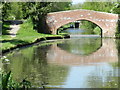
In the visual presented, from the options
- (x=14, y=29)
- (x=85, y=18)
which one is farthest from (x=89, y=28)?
(x=14, y=29)

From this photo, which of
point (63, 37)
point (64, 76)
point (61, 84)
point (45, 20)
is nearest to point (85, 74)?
point (64, 76)

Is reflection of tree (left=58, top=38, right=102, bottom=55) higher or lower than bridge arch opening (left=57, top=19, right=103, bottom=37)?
higher

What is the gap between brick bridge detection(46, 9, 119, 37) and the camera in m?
41.3

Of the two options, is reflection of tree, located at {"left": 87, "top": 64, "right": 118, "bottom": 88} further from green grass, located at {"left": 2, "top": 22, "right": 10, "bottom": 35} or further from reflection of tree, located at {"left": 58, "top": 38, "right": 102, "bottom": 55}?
green grass, located at {"left": 2, "top": 22, "right": 10, "bottom": 35}

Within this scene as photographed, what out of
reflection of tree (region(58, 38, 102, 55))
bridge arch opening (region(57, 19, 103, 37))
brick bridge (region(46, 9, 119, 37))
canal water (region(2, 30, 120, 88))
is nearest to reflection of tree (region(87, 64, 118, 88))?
canal water (region(2, 30, 120, 88))

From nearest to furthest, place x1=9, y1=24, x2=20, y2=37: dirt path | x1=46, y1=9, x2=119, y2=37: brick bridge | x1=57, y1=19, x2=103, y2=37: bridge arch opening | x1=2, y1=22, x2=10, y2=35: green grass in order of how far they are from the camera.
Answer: x1=2, y1=22, x2=10, y2=35: green grass < x1=9, y1=24, x2=20, y2=37: dirt path < x1=46, y1=9, x2=119, y2=37: brick bridge < x1=57, y1=19, x2=103, y2=37: bridge arch opening

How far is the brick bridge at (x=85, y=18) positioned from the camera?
4131 cm

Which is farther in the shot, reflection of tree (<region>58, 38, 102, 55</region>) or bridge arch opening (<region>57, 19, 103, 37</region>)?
bridge arch opening (<region>57, 19, 103, 37</region>)

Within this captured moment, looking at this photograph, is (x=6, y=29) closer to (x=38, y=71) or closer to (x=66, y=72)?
(x=38, y=71)

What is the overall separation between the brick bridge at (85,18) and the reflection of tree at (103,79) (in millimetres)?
25692

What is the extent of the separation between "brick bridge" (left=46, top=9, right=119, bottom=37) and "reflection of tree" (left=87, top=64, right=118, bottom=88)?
25.7 metres

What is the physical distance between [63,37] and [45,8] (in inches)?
161

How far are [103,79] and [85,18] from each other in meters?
28.6

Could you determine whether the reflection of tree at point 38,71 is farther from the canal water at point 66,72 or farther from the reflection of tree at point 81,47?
the reflection of tree at point 81,47
